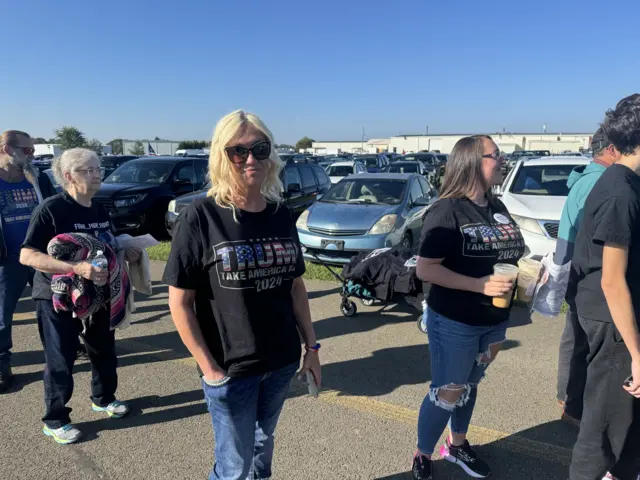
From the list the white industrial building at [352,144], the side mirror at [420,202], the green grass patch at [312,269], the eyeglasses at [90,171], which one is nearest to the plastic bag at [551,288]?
the eyeglasses at [90,171]

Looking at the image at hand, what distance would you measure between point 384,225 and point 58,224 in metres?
5.18

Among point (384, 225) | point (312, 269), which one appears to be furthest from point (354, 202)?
point (312, 269)

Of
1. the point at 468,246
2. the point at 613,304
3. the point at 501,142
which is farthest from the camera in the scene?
the point at 501,142

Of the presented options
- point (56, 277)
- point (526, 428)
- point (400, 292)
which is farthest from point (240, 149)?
point (400, 292)

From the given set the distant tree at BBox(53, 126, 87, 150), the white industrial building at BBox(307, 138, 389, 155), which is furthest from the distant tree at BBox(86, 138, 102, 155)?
the white industrial building at BBox(307, 138, 389, 155)

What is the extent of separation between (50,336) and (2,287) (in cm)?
106

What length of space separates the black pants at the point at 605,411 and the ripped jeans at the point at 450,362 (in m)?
0.51

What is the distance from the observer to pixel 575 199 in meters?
3.09

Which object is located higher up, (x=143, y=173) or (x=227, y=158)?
(x=227, y=158)

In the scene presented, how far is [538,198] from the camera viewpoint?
7406mm

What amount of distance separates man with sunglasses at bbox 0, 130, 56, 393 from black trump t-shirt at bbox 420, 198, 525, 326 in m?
3.34

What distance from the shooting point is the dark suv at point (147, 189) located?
9562 millimetres

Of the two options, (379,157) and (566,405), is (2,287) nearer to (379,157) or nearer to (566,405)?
(566,405)

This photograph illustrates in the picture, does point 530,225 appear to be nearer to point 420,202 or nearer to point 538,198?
point 538,198
